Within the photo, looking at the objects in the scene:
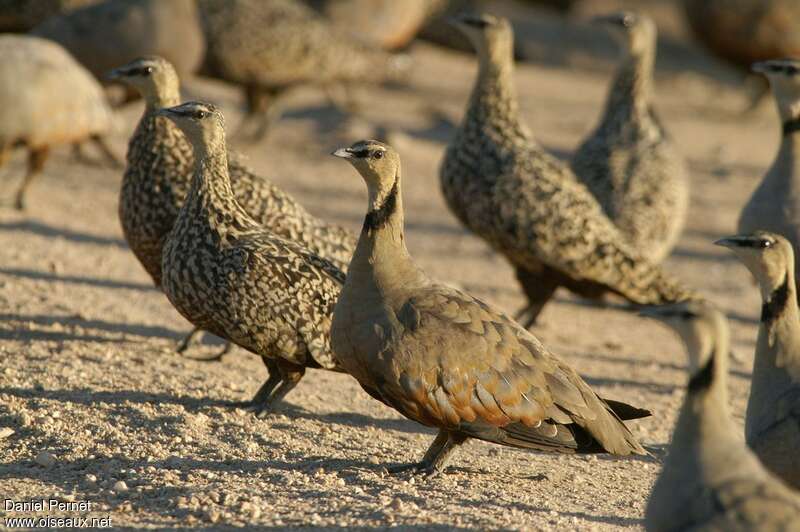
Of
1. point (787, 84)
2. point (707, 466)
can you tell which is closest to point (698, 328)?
point (707, 466)

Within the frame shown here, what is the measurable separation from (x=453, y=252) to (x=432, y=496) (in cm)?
514

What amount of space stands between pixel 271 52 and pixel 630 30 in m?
3.88

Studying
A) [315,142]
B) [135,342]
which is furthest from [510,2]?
[135,342]

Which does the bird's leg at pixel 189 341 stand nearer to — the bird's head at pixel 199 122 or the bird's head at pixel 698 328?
the bird's head at pixel 199 122

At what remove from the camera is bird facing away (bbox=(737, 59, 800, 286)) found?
6.70 m

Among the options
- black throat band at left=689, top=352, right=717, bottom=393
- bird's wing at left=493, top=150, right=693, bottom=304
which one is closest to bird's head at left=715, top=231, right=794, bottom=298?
black throat band at left=689, top=352, right=717, bottom=393

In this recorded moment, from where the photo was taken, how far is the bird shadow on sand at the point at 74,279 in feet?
24.9

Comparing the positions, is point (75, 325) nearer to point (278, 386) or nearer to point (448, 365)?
point (278, 386)

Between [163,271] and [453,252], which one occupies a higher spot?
[163,271]

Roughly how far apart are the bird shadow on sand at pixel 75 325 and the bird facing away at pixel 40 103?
2.46 metres

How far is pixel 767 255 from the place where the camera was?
16.6 feet

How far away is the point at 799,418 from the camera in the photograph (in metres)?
4.84

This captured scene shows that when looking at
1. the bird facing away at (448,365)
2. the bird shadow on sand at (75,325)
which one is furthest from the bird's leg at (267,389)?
the bird shadow on sand at (75,325)

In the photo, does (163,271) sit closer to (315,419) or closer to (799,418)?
(315,419)
